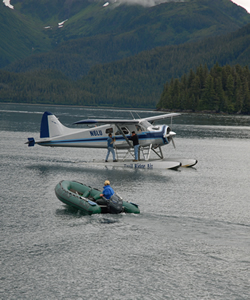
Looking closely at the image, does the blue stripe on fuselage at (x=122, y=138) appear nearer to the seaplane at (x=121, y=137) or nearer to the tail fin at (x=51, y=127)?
the seaplane at (x=121, y=137)

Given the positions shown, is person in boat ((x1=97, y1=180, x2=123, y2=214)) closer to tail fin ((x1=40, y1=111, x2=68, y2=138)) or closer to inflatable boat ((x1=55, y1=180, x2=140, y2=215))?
inflatable boat ((x1=55, y1=180, x2=140, y2=215))

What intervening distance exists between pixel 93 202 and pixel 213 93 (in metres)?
149

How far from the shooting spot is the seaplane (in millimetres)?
28828

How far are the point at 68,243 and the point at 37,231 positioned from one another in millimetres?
1690

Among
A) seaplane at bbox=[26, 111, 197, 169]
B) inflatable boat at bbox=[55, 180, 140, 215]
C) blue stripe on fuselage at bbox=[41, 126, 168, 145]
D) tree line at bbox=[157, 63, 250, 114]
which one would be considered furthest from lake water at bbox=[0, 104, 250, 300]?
tree line at bbox=[157, 63, 250, 114]

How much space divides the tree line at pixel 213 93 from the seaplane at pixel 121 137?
13340 centimetres

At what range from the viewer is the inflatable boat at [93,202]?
55.5 feet

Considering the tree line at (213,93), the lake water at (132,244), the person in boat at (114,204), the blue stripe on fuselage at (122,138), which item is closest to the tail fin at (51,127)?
the blue stripe on fuselage at (122,138)

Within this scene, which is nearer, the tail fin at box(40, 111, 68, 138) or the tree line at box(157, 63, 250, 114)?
the tail fin at box(40, 111, 68, 138)

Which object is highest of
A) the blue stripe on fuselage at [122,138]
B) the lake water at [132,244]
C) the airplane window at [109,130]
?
the airplane window at [109,130]

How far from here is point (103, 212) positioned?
1748 cm

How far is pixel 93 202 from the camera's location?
1723 cm

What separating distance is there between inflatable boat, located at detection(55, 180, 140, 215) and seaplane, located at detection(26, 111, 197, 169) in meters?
10.1

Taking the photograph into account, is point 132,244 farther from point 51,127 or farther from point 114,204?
point 51,127
